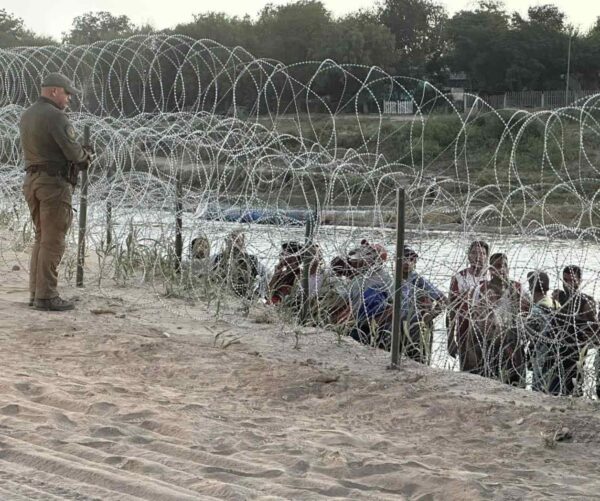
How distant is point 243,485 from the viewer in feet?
11.9

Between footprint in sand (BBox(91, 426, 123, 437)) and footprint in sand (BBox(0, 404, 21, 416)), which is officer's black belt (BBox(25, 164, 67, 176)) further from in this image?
footprint in sand (BBox(91, 426, 123, 437))

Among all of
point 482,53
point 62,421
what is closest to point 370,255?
point 62,421

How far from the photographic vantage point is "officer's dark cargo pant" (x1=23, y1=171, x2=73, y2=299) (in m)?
6.96

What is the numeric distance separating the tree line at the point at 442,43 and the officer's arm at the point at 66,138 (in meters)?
30.7

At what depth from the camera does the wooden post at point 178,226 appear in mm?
8031

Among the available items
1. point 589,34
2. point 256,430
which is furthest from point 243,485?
point 589,34

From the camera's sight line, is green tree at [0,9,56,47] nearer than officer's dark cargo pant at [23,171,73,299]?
No

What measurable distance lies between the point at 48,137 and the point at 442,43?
144ft

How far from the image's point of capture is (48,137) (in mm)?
6938

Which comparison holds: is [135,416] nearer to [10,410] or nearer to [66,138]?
[10,410]

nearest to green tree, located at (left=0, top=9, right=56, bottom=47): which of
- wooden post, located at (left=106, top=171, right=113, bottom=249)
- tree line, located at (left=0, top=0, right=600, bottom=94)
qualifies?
tree line, located at (left=0, top=0, right=600, bottom=94)

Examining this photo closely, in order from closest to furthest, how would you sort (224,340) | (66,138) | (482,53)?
(224,340) < (66,138) < (482,53)

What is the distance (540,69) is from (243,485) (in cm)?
4051

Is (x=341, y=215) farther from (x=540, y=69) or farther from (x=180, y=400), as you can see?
(x=540, y=69)
